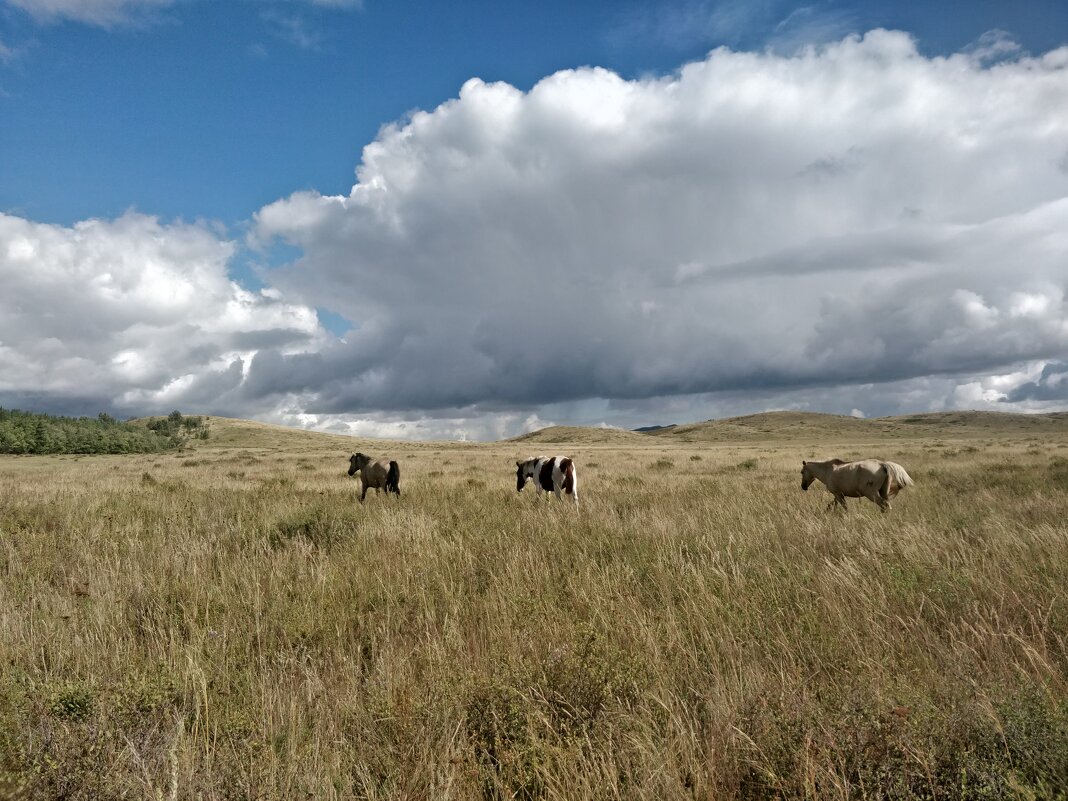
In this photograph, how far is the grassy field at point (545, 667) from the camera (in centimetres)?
244

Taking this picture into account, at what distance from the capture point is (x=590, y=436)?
511ft

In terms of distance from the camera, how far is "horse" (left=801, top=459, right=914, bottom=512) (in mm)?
12016

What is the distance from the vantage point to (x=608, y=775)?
2.38 m

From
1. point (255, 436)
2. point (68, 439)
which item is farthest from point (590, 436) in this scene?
point (68, 439)

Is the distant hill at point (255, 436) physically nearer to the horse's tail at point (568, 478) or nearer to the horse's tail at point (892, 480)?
the horse's tail at point (568, 478)

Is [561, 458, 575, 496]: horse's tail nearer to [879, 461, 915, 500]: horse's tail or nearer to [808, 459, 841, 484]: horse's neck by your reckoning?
[808, 459, 841, 484]: horse's neck

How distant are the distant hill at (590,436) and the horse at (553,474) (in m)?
106

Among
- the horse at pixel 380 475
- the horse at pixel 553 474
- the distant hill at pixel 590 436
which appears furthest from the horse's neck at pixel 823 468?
the distant hill at pixel 590 436

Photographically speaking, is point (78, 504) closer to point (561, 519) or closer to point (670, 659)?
point (561, 519)

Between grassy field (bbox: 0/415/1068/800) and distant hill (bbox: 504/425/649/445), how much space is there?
116169mm

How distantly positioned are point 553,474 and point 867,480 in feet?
24.9

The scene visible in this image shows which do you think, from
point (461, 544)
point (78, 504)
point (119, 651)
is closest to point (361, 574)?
point (461, 544)

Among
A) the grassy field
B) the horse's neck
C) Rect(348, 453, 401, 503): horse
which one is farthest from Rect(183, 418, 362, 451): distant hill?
the grassy field

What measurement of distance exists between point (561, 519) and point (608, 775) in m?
7.07
